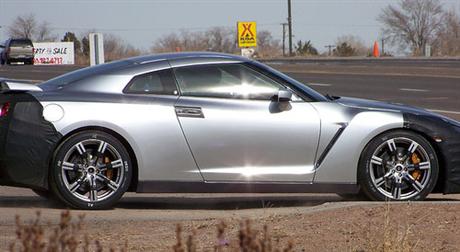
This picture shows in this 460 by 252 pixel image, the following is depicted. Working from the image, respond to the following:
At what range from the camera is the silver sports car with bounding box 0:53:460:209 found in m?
8.12

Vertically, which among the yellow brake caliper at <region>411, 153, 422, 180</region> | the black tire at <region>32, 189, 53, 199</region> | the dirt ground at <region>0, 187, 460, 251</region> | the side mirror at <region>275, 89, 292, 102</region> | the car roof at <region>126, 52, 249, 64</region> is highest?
the car roof at <region>126, 52, 249, 64</region>

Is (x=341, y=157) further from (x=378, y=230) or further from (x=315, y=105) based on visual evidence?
(x=378, y=230)

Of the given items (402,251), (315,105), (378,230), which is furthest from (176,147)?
(402,251)

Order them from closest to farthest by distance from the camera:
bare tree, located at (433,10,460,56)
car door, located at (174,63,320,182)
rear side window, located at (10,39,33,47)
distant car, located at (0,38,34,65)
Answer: car door, located at (174,63,320,182) < distant car, located at (0,38,34,65) < rear side window, located at (10,39,33,47) < bare tree, located at (433,10,460,56)

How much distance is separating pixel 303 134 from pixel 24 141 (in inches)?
90.9

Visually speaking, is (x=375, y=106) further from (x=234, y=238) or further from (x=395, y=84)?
(x=395, y=84)

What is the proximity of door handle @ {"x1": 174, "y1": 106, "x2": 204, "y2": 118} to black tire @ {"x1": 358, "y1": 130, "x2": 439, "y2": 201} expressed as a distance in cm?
143

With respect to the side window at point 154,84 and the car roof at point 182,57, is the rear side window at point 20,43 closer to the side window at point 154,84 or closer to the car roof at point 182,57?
the car roof at point 182,57

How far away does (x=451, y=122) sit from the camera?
870 centimetres

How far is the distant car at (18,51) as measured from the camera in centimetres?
5591

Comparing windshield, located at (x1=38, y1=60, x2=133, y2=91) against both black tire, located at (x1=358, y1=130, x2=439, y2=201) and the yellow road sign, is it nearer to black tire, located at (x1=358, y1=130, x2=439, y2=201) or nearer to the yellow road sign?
black tire, located at (x1=358, y1=130, x2=439, y2=201)

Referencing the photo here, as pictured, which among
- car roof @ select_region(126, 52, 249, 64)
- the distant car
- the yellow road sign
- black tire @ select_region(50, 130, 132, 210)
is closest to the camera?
black tire @ select_region(50, 130, 132, 210)

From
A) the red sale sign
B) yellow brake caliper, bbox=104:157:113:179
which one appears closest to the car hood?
yellow brake caliper, bbox=104:157:113:179

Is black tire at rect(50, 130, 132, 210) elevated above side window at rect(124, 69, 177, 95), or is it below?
below
